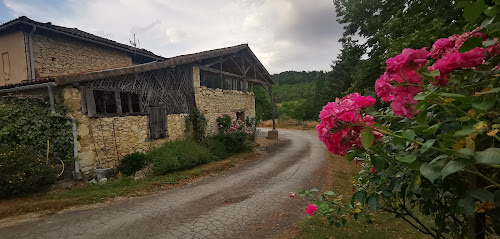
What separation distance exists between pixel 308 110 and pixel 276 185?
31879 mm

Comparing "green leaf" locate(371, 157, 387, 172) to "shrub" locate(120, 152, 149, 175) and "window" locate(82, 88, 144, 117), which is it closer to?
"shrub" locate(120, 152, 149, 175)

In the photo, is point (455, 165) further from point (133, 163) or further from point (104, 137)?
point (104, 137)

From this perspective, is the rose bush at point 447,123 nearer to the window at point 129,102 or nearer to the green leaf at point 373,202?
the green leaf at point 373,202

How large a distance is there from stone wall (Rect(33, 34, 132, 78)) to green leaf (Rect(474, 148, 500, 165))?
12.3m

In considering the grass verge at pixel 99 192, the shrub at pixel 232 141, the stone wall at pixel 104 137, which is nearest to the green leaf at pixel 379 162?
the grass verge at pixel 99 192

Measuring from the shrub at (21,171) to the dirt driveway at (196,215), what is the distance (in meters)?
1.46

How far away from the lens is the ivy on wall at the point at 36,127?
6.14 m

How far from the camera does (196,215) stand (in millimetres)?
4746

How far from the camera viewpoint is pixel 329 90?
28.9m

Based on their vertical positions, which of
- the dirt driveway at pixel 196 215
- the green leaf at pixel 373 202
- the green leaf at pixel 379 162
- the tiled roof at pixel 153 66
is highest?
the tiled roof at pixel 153 66

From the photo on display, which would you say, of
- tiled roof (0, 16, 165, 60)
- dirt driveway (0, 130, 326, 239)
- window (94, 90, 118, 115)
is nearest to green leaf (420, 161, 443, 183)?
dirt driveway (0, 130, 326, 239)

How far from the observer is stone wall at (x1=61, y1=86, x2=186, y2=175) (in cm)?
706

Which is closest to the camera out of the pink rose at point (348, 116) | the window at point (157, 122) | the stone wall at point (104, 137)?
the pink rose at point (348, 116)

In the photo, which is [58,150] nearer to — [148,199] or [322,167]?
[148,199]
